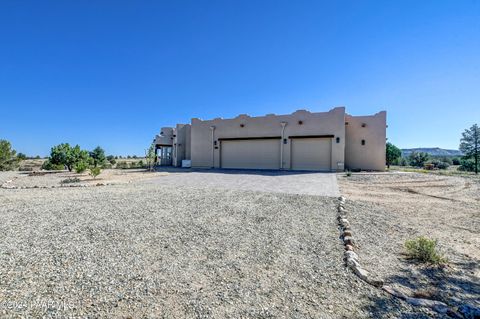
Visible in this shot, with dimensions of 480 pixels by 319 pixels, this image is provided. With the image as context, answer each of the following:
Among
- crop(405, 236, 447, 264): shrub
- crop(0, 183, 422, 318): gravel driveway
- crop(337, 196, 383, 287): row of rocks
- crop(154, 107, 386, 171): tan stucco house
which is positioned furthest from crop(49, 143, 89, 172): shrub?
crop(405, 236, 447, 264): shrub

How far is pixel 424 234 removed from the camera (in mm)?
4281

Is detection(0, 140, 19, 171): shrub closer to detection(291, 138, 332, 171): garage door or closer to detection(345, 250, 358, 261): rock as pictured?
detection(291, 138, 332, 171): garage door

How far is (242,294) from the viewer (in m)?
2.25

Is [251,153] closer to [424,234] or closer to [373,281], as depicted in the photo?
[424,234]

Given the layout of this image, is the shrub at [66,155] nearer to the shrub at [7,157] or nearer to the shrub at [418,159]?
the shrub at [7,157]

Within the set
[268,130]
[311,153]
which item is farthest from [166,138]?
[311,153]

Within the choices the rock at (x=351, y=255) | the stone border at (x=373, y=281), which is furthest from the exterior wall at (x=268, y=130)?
the rock at (x=351, y=255)

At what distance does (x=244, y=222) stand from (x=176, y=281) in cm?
231

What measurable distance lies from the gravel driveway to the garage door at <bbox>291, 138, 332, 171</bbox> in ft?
39.6

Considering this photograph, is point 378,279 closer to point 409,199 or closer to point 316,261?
point 316,261

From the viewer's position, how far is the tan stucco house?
16234 millimetres

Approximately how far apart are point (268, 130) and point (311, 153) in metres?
3.92

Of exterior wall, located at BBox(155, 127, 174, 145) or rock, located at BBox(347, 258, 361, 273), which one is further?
exterior wall, located at BBox(155, 127, 174, 145)

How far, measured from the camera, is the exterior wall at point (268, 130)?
52.4 feet
